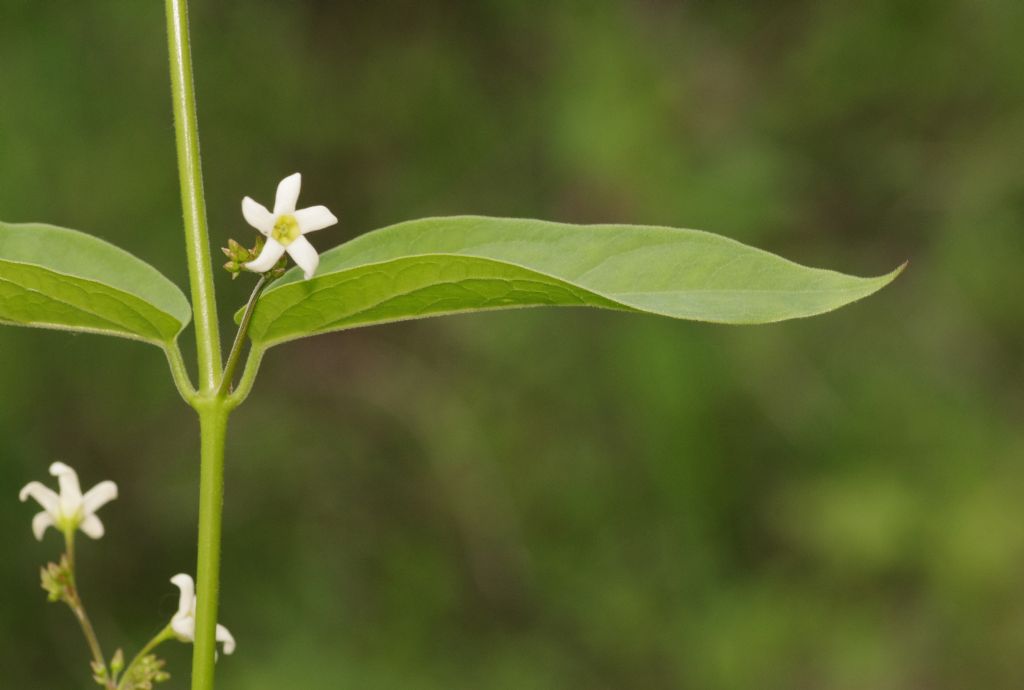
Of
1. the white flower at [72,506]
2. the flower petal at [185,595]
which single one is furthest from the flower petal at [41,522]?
the flower petal at [185,595]

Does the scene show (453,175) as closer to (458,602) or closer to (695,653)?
(458,602)

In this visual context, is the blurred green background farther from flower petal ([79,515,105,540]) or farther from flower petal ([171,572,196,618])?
flower petal ([171,572,196,618])

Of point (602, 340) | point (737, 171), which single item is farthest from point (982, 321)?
point (602, 340)

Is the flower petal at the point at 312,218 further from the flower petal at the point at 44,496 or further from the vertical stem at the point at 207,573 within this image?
the flower petal at the point at 44,496

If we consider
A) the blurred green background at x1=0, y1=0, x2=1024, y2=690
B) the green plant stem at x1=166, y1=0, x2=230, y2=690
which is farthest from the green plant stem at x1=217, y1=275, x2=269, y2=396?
the blurred green background at x1=0, y1=0, x2=1024, y2=690

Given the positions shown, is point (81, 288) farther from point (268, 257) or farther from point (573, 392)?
point (573, 392)

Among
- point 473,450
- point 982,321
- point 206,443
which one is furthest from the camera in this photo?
point 982,321
